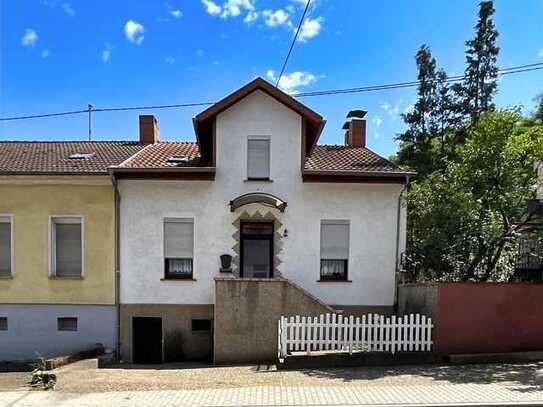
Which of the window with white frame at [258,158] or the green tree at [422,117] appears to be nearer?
the window with white frame at [258,158]

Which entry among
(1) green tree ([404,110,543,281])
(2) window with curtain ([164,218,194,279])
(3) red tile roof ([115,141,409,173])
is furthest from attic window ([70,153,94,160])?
(1) green tree ([404,110,543,281])

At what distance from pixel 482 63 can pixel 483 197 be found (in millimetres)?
28048

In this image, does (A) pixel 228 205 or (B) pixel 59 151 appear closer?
(A) pixel 228 205

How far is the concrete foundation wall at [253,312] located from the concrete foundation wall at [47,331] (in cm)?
393

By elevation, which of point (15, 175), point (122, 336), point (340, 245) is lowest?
point (122, 336)

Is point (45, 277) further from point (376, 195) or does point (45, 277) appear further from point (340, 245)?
point (376, 195)

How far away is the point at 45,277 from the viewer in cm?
1320

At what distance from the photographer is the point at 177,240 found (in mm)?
13211

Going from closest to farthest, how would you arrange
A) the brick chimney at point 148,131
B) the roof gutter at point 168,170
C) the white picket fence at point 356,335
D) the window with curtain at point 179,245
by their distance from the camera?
the white picket fence at point 356,335
the roof gutter at point 168,170
the window with curtain at point 179,245
the brick chimney at point 148,131

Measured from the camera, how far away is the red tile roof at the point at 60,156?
13.3m

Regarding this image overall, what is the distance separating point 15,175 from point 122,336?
5711 mm

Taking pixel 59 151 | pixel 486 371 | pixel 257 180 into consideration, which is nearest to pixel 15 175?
pixel 59 151

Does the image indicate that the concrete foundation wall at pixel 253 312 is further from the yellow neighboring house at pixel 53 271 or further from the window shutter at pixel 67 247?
the window shutter at pixel 67 247

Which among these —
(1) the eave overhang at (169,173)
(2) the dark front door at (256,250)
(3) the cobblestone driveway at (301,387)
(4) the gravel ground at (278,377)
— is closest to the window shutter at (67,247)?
(1) the eave overhang at (169,173)
